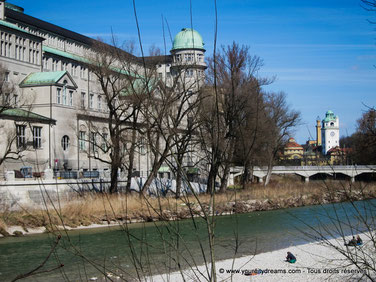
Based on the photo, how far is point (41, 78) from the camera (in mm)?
49156

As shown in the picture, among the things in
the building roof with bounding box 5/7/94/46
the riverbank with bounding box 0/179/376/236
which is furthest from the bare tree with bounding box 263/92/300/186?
the building roof with bounding box 5/7/94/46

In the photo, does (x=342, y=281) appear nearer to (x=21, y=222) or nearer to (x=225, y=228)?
(x=225, y=228)

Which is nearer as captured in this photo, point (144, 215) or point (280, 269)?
point (280, 269)

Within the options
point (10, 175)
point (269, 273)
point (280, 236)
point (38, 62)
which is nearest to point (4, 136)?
point (10, 175)

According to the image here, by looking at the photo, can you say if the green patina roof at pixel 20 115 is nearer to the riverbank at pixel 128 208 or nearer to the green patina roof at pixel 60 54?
the riverbank at pixel 128 208

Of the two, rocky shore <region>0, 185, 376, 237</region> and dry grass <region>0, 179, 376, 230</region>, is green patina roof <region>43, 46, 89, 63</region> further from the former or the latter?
rocky shore <region>0, 185, 376, 237</region>

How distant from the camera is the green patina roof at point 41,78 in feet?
158

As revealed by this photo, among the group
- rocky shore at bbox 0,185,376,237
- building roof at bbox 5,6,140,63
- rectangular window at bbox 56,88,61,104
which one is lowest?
rocky shore at bbox 0,185,376,237

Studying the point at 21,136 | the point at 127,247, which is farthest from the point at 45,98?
the point at 127,247

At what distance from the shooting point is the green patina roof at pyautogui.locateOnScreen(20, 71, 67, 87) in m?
48.3

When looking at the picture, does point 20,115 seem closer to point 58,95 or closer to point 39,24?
point 58,95

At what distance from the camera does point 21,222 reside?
2512 centimetres

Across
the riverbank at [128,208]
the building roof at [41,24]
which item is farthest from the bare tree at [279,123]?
the building roof at [41,24]

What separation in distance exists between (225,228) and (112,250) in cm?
724
